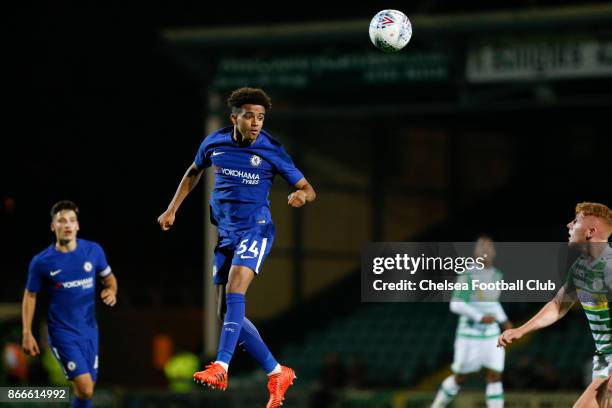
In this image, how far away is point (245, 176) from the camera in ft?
A: 31.0

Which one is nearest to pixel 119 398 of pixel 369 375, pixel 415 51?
pixel 369 375

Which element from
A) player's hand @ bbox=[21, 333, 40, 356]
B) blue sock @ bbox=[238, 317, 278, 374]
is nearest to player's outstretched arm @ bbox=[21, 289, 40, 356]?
player's hand @ bbox=[21, 333, 40, 356]

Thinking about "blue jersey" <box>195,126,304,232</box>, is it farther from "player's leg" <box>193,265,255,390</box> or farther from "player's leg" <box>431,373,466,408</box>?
"player's leg" <box>431,373,466,408</box>

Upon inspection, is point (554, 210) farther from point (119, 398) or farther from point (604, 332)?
point (604, 332)

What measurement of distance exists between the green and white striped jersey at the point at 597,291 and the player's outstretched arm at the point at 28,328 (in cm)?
459

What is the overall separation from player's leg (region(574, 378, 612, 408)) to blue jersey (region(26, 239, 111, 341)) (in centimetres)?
457

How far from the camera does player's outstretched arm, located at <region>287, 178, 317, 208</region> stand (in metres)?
8.79

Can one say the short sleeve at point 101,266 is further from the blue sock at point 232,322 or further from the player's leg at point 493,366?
the player's leg at point 493,366

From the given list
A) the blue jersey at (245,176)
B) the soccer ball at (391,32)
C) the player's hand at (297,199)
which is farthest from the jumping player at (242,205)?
the soccer ball at (391,32)

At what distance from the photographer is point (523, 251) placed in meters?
16.1

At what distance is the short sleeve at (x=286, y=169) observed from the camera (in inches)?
370

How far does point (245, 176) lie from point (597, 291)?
110 inches

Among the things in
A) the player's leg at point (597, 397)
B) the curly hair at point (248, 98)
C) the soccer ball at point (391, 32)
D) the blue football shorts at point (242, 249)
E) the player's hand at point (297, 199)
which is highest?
the soccer ball at point (391, 32)

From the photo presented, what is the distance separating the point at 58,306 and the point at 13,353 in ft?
29.1
